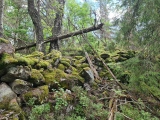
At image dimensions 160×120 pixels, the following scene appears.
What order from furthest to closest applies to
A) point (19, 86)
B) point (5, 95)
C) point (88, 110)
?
1. point (88, 110)
2. point (19, 86)
3. point (5, 95)

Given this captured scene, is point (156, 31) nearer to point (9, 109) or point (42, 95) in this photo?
point (42, 95)

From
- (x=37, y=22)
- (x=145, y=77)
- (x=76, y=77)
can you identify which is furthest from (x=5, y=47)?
(x=145, y=77)

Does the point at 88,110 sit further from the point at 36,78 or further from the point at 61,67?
the point at 61,67

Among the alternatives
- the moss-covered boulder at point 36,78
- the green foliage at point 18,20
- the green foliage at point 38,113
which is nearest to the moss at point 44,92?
the moss-covered boulder at point 36,78

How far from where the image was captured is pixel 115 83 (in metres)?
6.13

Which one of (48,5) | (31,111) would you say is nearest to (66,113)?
(31,111)

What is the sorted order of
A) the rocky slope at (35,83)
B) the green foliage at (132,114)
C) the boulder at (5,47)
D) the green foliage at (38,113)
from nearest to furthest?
the green foliage at (38,113)
the rocky slope at (35,83)
the green foliage at (132,114)
the boulder at (5,47)

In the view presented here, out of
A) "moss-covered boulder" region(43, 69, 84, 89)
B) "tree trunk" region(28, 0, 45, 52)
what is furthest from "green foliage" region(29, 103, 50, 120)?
"tree trunk" region(28, 0, 45, 52)

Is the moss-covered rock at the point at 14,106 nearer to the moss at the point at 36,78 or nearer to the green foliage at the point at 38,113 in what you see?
the green foliage at the point at 38,113

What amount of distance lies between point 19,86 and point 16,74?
0.29 m

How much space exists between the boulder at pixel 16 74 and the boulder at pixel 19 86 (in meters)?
0.13

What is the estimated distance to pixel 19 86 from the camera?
4176 millimetres

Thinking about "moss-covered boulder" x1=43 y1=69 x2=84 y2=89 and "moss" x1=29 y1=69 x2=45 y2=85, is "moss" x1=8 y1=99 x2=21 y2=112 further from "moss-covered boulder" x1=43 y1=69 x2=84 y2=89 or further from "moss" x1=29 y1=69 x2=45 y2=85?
"moss-covered boulder" x1=43 y1=69 x2=84 y2=89

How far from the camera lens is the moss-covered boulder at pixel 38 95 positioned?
414 centimetres
